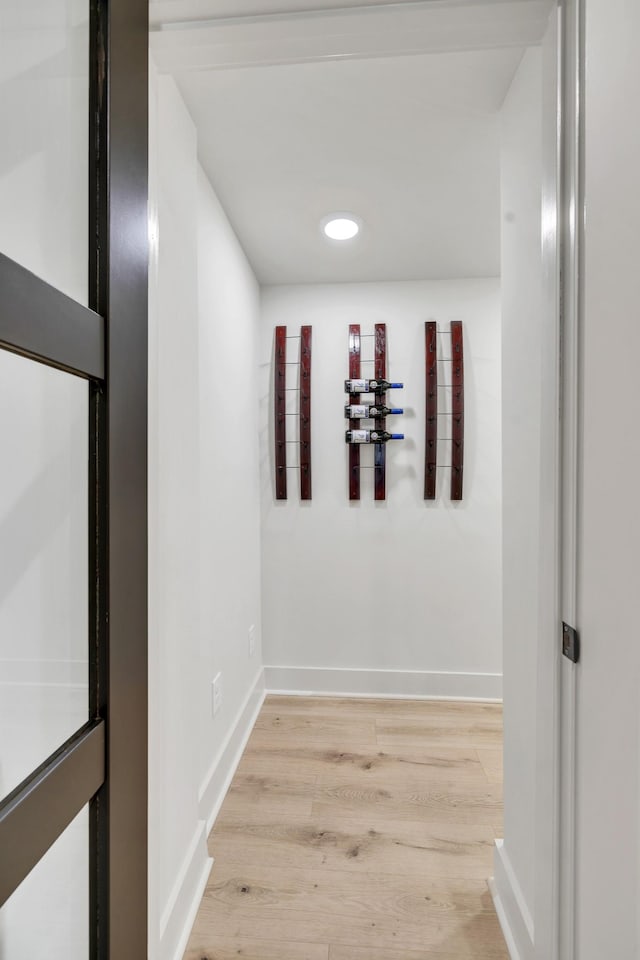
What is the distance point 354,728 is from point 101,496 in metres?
2.03

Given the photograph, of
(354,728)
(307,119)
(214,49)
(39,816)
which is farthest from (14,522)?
(354,728)

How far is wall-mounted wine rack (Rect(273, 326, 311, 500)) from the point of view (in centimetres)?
274

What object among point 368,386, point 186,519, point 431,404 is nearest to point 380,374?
point 368,386

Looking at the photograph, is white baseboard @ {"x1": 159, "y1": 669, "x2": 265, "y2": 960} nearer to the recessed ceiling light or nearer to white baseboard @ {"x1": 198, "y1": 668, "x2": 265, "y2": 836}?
white baseboard @ {"x1": 198, "y1": 668, "x2": 265, "y2": 836}

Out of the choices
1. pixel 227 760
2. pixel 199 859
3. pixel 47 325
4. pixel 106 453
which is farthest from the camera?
pixel 227 760

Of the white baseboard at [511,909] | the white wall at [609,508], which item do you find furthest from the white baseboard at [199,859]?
the white wall at [609,508]

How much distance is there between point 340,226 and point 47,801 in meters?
2.17

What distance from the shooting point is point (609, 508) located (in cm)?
78

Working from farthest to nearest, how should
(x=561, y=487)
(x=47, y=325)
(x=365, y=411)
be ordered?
1. (x=365, y=411)
2. (x=561, y=487)
3. (x=47, y=325)

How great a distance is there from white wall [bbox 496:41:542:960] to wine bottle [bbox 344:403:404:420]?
1.22 meters

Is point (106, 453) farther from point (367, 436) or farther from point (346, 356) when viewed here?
point (346, 356)

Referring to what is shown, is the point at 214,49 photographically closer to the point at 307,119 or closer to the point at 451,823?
the point at 307,119

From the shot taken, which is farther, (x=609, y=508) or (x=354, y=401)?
(x=354, y=401)

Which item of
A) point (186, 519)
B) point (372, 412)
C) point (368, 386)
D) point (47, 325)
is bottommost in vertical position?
point (186, 519)
